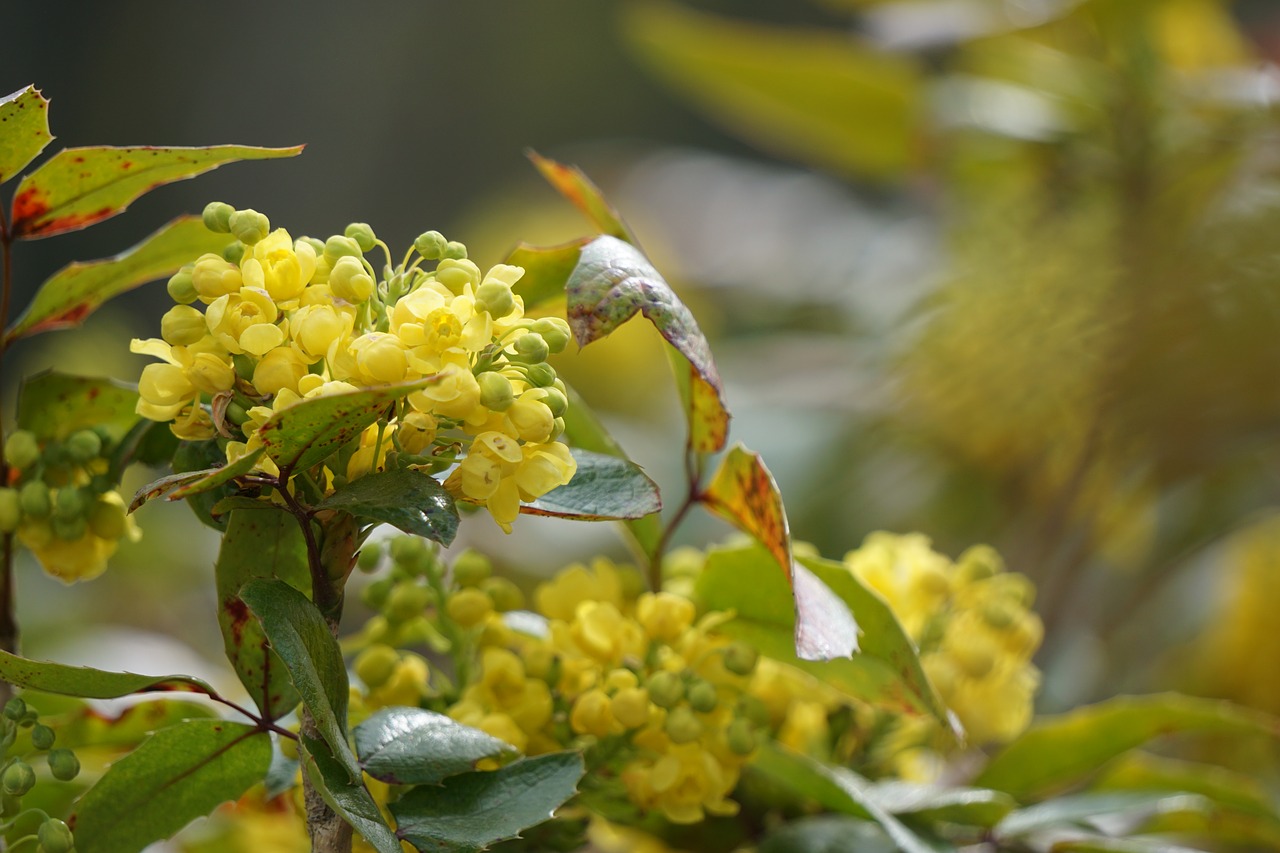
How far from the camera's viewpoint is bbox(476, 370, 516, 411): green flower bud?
0.21 meters

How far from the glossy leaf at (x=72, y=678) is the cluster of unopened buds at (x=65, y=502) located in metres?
0.06

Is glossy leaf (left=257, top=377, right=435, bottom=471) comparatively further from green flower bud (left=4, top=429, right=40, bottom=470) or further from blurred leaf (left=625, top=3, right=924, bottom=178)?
blurred leaf (left=625, top=3, right=924, bottom=178)

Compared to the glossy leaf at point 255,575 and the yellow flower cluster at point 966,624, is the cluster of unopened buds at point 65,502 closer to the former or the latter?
the glossy leaf at point 255,575

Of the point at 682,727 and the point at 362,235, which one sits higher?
the point at 362,235

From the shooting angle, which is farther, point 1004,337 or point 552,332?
point 1004,337

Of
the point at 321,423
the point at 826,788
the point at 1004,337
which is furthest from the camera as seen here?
the point at 1004,337

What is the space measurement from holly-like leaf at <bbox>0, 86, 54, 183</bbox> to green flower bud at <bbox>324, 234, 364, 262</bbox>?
0.22ft

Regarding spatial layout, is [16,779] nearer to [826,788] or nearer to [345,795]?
[345,795]

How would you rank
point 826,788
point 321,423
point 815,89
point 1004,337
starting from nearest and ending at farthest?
point 321,423 < point 826,788 < point 1004,337 < point 815,89

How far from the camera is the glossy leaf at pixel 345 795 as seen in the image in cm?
20

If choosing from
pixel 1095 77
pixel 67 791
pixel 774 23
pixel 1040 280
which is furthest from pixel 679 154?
pixel 67 791

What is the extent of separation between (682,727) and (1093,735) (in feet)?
0.50

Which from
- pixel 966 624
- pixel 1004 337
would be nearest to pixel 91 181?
pixel 966 624

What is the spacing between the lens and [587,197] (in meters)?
0.29
